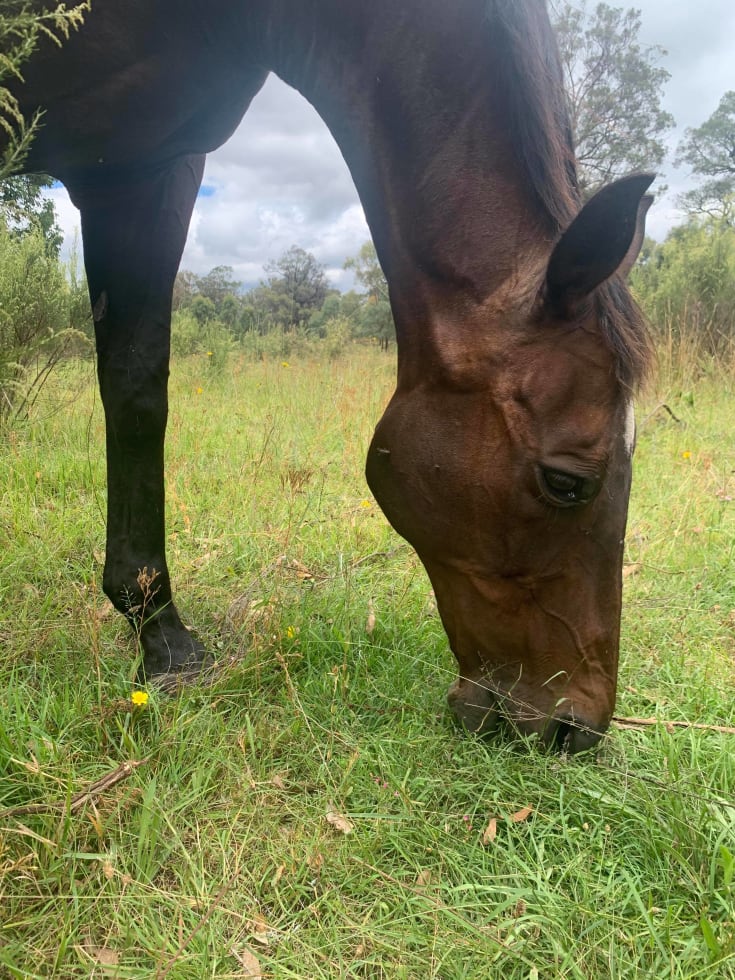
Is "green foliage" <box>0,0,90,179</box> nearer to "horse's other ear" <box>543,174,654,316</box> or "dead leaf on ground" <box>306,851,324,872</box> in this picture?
"horse's other ear" <box>543,174,654,316</box>

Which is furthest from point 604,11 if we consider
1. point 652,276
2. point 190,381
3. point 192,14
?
point 192,14

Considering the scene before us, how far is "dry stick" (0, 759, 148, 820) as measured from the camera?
3.98 feet

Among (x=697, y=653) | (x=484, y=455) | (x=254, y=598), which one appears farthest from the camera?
(x=254, y=598)

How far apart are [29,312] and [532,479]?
13.9 ft

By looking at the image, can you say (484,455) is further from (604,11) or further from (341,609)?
(604,11)

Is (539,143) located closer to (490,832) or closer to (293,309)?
(490,832)

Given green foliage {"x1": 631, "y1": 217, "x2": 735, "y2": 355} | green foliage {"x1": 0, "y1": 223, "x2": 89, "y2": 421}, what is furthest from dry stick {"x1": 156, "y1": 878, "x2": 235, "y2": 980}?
A: green foliage {"x1": 631, "y1": 217, "x2": 735, "y2": 355}

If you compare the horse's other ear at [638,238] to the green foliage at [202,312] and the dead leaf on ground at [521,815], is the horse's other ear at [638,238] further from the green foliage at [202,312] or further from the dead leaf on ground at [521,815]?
the green foliage at [202,312]

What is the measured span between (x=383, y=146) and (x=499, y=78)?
0.97 ft

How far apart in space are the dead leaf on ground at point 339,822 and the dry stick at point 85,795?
0.42 metres

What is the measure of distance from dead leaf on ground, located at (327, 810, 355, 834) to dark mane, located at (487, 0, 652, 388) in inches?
43.6

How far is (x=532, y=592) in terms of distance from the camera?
150 cm

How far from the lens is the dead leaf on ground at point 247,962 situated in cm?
103

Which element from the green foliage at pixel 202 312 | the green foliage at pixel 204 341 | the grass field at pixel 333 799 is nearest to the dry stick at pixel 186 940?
the grass field at pixel 333 799
